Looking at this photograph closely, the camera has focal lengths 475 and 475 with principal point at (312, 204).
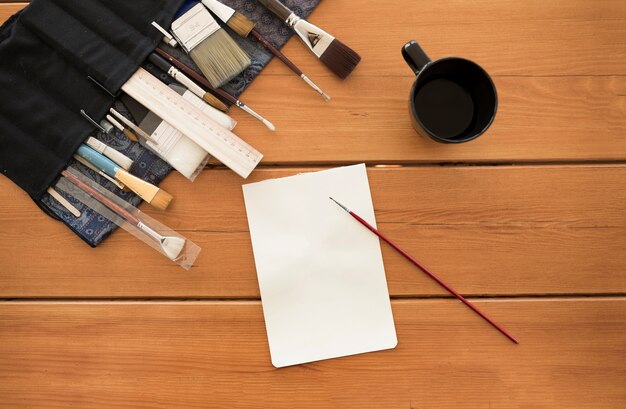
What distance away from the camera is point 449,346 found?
64cm

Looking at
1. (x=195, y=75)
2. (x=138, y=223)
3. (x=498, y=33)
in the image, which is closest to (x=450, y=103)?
(x=498, y=33)

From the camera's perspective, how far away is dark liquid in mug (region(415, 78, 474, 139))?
615 millimetres

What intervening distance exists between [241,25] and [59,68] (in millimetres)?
256

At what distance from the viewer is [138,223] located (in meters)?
0.64

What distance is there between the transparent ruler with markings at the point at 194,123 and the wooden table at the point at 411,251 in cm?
3

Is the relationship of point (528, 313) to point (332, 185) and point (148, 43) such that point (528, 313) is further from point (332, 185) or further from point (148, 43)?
point (148, 43)

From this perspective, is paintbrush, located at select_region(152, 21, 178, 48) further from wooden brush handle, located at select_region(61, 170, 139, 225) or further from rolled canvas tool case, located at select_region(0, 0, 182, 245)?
wooden brush handle, located at select_region(61, 170, 139, 225)

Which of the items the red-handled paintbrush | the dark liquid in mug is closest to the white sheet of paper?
the red-handled paintbrush

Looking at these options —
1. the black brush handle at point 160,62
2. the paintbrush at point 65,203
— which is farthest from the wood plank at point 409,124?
the paintbrush at point 65,203

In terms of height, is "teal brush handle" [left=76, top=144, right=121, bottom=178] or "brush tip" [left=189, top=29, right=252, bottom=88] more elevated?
"brush tip" [left=189, top=29, right=252, bottom=88]

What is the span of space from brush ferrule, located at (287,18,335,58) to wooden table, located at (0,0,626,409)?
21mm

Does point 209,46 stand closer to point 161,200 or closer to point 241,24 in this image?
point 241,24

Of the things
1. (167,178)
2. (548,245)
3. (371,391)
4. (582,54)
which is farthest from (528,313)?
(167,178)

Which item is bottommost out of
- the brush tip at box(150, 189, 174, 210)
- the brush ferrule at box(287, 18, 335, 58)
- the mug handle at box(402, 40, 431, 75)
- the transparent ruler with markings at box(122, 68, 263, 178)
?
the brush tip at box(150, 189, 174, 210)
